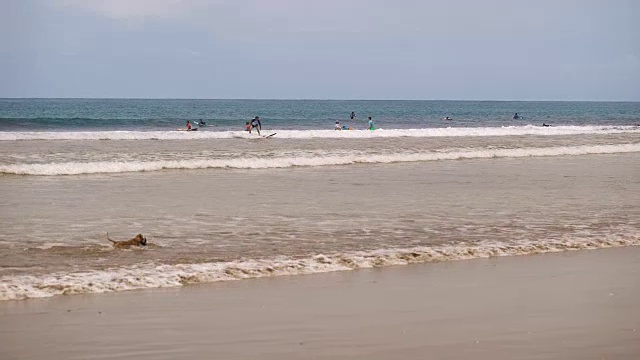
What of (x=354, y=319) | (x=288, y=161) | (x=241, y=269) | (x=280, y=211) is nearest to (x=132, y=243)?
(x=241, y=269)

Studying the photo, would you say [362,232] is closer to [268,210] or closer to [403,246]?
[403,246]

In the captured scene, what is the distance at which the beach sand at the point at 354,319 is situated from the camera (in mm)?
6500

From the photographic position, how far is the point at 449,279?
927 cm

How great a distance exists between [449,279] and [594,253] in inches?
111

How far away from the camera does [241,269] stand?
9523mm

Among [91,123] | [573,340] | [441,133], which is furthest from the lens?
[91,123]

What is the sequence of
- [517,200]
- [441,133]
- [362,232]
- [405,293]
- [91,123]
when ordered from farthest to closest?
[91,123], [441,133], [517,200], [362,232], [405,293]

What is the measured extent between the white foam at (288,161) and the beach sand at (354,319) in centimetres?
1444

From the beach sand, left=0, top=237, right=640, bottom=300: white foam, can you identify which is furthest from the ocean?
the beach sand

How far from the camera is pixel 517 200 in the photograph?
53.9 ft

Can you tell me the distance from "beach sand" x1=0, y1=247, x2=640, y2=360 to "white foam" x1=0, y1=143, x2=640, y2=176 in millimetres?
14440

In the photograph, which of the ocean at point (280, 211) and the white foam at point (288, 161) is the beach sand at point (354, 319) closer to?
the ocean at point (280, 211)

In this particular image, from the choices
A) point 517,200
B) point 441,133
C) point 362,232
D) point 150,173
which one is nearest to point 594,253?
point 362,232

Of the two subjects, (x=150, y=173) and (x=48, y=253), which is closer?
(x=48, y=253)
